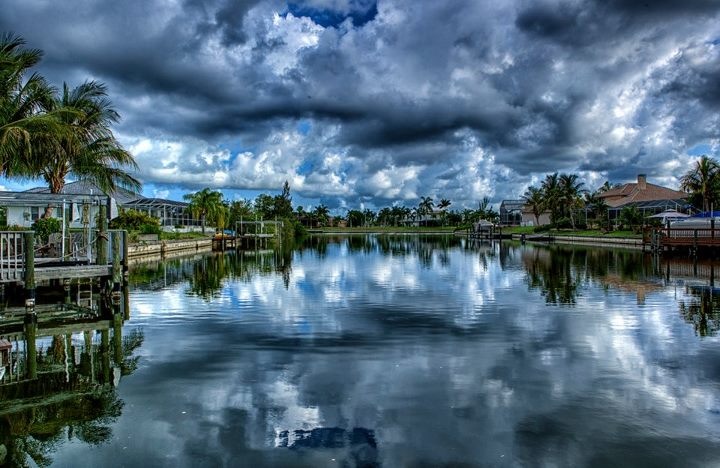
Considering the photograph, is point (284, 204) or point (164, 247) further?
point (284, 204)

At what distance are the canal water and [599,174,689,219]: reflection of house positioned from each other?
2583 inches

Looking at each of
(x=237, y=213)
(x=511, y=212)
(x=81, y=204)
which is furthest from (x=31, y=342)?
(x=511, y=212)

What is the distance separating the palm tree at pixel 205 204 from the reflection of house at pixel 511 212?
248ft

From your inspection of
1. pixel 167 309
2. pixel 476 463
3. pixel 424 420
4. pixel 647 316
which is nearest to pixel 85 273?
pixel 167 309

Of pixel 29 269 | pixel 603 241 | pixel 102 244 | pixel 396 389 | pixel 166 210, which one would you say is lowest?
pixel 396 389

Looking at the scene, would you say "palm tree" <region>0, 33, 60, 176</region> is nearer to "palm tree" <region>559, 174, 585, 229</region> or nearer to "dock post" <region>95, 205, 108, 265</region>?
"dock post" <region>95, 205, 108, 265</region>

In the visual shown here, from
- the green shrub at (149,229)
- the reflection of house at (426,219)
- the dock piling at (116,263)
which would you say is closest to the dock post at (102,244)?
the dock piling at (116,263)

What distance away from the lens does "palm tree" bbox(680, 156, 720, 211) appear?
5953 cm

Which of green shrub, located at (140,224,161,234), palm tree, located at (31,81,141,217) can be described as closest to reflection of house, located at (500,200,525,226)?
green shrub, located at (140,224,161,234)

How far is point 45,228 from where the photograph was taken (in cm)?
2550

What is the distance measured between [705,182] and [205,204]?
59536 mm

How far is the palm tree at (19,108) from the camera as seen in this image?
64.4ft

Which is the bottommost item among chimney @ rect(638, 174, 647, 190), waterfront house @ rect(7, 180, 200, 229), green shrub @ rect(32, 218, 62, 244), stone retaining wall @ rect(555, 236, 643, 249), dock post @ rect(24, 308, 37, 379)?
dock post @ rect(24, 308, 37, 379)

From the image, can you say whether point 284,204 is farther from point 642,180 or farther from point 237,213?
point 642,180
